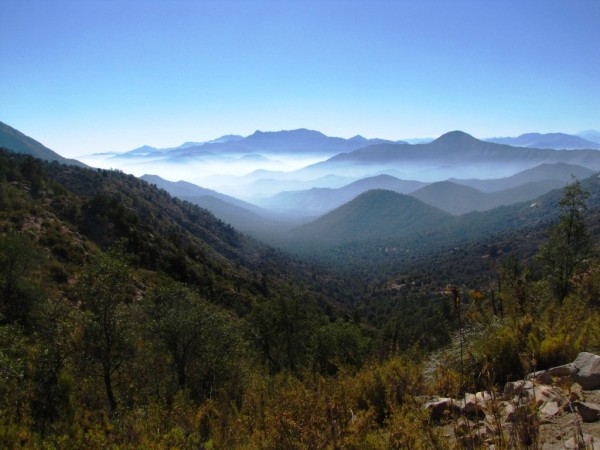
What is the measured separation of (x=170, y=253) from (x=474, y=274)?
131 m

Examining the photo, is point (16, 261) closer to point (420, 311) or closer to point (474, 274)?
point (420, 311)

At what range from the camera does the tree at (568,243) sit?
21.2 meters

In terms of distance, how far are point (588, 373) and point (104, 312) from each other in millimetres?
14478

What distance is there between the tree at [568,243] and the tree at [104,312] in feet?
71.3

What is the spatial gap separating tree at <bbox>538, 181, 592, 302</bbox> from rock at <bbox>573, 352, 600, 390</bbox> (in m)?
15.9

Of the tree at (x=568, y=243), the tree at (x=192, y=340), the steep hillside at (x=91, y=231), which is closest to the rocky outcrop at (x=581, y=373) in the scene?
the tree at (x=192, y=340)

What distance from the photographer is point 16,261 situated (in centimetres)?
2562

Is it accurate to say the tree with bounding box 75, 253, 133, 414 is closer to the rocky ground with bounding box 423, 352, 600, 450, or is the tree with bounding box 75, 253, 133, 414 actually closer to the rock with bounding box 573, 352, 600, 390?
the rocky ground with bounding box 423, 352, 600, 450

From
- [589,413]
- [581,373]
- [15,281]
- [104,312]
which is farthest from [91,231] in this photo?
[589,413]

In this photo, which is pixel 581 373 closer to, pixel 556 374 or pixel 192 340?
pixel 556 374

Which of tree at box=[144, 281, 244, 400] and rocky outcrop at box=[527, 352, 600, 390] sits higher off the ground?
rocky outcrop at box=[527, 352, 600, 390]

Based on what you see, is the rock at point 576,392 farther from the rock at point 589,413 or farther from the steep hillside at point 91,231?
the steep hillside at point 91,231

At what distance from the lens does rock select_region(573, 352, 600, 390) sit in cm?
703

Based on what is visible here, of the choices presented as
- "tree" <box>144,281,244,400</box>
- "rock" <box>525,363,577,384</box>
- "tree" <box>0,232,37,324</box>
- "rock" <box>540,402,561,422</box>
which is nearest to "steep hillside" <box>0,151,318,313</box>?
"tree" <box>144,281,244,400</box>
